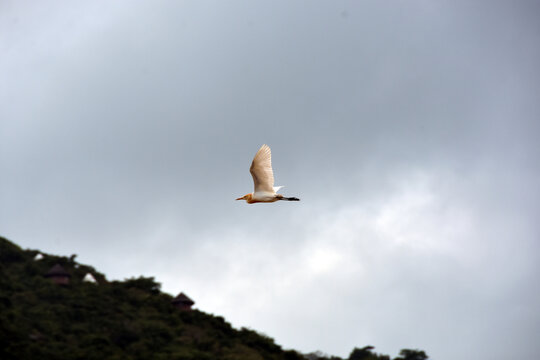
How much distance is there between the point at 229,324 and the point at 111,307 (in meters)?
14.1

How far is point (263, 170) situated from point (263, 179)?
846 mm

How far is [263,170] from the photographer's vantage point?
35.8 m

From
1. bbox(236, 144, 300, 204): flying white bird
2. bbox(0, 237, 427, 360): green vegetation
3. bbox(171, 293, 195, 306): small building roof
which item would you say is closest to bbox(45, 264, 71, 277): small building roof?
bbox(0, 237, 427, 360): green vegetation

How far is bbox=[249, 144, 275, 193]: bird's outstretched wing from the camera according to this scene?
35.1 meters

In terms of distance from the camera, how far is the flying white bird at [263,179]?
3522 centimetres

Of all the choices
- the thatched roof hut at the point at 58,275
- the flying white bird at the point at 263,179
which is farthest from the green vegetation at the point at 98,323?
the flying white bird at the point at 263,179

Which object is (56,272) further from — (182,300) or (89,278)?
(182,300)

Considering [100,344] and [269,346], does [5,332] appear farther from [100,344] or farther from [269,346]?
[269,346]

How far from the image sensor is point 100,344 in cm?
7188

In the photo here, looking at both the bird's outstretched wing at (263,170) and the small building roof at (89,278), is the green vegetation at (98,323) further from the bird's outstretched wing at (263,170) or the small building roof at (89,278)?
the bird's outstretched wing at (263,170)

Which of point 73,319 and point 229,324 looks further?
point 229,324

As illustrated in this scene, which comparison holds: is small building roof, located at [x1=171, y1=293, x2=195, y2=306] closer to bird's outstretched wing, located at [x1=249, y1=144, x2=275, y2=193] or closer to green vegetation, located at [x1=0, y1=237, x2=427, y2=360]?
green vegetation, located at [x1=0, y1=237, x2=427, y2=360]

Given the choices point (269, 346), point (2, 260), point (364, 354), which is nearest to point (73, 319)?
point (2, 260)

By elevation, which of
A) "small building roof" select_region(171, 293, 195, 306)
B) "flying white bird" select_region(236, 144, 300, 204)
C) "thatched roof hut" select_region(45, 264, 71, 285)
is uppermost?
"small building roof" select_region(171, 293, 195, 306)
